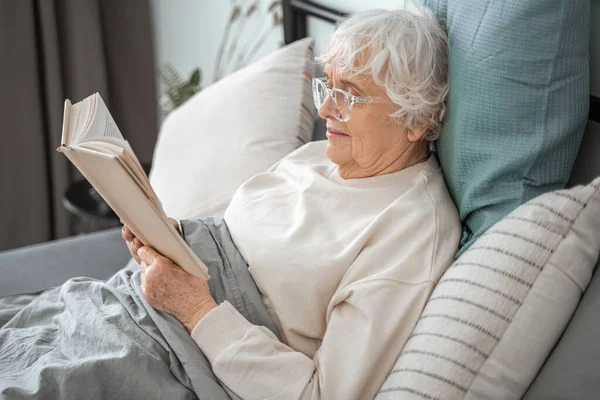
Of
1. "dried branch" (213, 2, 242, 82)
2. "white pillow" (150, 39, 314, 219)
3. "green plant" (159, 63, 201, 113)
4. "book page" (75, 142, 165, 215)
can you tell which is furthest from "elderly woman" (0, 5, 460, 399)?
"dried branch" (213, 2, 242, 82)

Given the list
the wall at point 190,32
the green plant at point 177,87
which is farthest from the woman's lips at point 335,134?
the wall at point 190,32

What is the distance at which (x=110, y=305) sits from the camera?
55.6 inches

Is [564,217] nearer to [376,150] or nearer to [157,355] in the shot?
[376,150]

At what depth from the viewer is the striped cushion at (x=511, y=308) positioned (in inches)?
42.3

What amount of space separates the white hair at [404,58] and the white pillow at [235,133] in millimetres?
501

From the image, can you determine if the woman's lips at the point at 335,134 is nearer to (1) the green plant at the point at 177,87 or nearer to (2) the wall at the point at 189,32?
(1) the green plant at the point at 177,87

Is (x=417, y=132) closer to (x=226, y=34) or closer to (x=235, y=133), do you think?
(x=235, y=133)

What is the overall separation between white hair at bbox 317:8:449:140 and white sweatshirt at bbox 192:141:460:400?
13 centimetres

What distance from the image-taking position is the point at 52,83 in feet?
9.40

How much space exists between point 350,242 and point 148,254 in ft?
1.19

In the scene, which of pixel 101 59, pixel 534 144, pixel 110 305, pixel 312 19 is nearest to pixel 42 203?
pixel 101 59

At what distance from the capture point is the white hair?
1344 millimetres

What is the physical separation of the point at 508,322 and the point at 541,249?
0.12 m

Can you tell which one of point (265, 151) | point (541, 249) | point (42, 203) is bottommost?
point (42, 203)
